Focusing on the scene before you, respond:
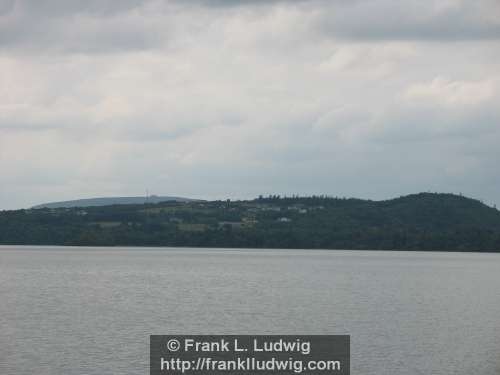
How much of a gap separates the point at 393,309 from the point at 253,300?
12.0 metres

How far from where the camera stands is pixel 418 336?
57.5 m

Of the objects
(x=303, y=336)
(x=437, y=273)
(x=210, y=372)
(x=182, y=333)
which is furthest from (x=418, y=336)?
(x=437, y=273)

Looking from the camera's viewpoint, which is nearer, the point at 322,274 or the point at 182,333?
the point at 182,333

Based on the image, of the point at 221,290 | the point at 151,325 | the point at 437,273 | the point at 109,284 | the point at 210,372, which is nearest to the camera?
the point at 210,372

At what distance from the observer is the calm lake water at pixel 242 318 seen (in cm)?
4659

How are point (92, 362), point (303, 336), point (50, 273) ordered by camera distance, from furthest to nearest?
point (50, 273)
point (303, 336)
point (92, 362)

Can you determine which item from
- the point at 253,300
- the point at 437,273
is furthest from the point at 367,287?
the point at 437,273

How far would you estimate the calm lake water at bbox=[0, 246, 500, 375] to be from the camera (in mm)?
46594

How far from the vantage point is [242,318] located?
64.0m

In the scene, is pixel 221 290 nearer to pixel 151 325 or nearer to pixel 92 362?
pixel 151 325
